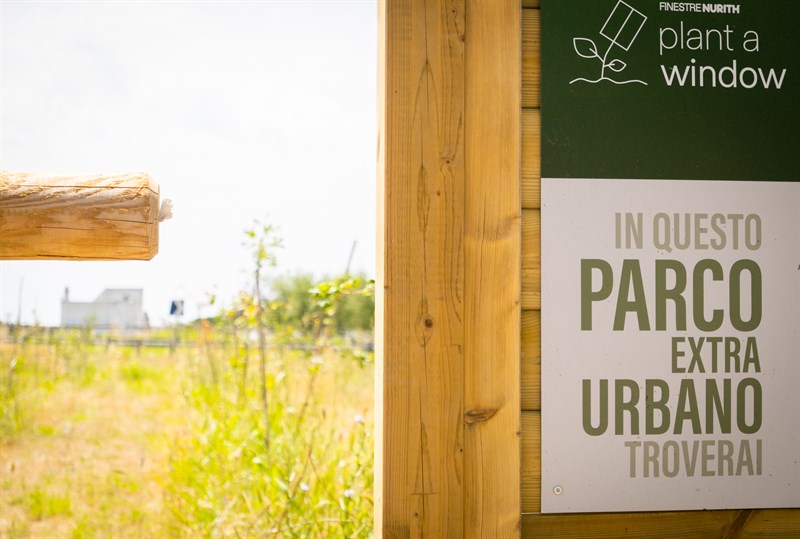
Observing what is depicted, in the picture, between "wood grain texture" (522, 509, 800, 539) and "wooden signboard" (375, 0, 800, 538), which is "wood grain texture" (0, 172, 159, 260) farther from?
"wood grain texture" (522, 509, 800, 539)

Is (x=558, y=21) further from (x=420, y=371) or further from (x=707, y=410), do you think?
(x=707, y=410)

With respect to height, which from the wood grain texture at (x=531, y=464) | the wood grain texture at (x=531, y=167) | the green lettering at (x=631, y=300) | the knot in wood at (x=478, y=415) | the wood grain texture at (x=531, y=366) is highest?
the wood grain texture at (x=531, y=167)

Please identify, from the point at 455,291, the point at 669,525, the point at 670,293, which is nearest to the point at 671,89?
the point at 670,293

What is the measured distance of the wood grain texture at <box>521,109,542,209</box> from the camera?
54.3 inches

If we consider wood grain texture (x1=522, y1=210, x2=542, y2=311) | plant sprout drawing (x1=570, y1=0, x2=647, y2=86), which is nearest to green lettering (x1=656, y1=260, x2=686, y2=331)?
wood grain texture (x1=522, y1=210, x2=542, y2=311)

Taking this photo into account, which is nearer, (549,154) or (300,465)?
(549,154)

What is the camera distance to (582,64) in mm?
1395

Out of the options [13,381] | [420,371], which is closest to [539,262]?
[420,371]

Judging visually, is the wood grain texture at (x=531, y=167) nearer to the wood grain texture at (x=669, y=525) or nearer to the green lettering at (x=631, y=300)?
the green lettering at (x=631, y=300)

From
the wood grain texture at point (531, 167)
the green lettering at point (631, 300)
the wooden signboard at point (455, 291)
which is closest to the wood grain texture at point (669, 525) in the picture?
the wooden signboard at point (455, 291)

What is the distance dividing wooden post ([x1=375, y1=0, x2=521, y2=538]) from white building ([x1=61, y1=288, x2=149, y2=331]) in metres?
3.26

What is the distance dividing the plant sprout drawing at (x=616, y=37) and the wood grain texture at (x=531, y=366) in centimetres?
59

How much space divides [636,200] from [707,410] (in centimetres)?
52

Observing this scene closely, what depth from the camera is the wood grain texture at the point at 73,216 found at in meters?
0.86
